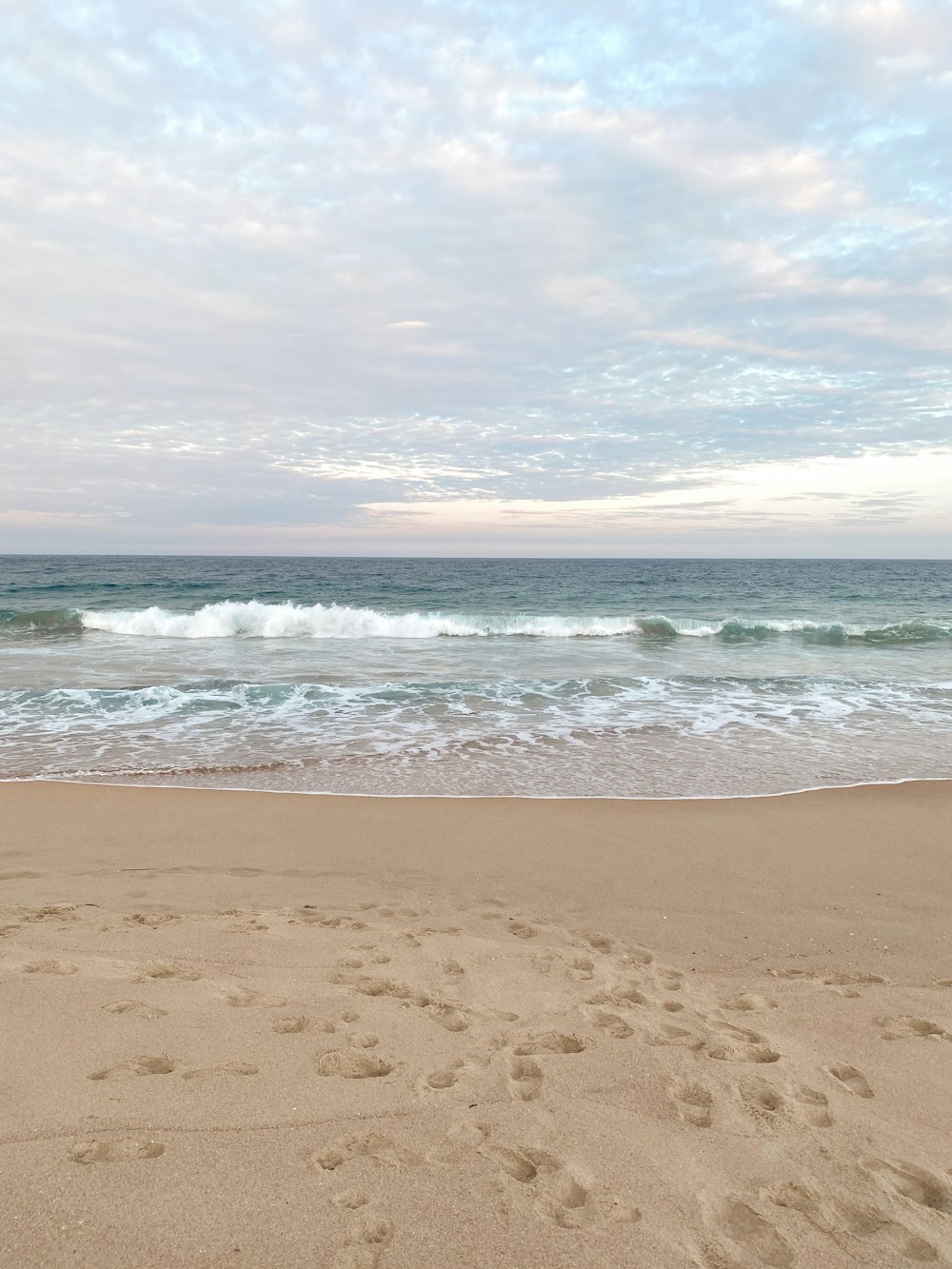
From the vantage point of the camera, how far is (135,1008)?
304cm

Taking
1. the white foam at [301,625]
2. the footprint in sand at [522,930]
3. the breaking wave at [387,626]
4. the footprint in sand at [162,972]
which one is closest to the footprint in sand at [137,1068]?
the footprint in sand at [162,972]

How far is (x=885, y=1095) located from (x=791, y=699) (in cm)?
1059

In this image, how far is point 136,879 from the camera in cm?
515

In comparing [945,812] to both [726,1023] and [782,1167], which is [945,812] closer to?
[726,1023]

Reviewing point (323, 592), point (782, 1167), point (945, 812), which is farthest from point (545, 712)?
point (323, 592)

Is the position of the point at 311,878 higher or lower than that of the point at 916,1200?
lower

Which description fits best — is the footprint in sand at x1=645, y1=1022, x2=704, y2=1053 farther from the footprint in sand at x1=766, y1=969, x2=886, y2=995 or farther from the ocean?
the ocean

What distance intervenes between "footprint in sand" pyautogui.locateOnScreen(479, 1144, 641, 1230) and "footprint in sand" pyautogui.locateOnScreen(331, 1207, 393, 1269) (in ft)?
1.41

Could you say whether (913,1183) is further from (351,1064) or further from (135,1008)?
(135,1008)

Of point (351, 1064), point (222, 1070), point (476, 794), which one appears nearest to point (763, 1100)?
point (351, 1064)

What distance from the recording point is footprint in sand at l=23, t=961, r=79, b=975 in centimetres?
335

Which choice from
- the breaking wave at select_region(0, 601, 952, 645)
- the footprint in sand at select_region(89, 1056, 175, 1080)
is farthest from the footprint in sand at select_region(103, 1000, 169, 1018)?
the breaking wave at select_region(0, 601, 952, 645)

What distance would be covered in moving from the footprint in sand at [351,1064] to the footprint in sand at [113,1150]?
65 cm

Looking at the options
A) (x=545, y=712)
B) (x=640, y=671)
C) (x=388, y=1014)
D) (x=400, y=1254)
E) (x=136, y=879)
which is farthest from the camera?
(x=640, y=671)
